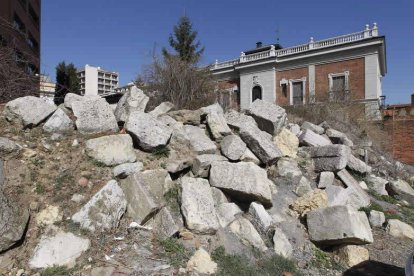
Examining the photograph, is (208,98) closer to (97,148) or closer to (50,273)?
(97,148)

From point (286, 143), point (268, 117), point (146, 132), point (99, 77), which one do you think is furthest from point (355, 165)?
point (99, 77)

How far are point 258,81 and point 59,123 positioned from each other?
75.6 ft

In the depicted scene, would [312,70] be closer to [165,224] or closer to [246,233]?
[246,233]

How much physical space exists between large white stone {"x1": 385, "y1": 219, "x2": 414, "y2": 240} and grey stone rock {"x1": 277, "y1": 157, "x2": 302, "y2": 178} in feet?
5.05

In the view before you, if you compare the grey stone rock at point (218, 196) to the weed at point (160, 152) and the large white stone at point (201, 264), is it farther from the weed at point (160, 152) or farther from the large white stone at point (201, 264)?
the large white stone at point (201, 264)

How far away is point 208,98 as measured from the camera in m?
9.69

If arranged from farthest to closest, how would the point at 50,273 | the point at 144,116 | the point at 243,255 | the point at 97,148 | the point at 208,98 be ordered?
the point at 208,98
the point at 144,116
the point at 97,148
the point at 243,255
the point at 50,273

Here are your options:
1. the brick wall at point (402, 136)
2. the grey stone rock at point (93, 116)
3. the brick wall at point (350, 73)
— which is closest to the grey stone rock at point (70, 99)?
the grey stone rock at point (93, 116)

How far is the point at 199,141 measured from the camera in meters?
5.47

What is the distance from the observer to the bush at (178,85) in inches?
359

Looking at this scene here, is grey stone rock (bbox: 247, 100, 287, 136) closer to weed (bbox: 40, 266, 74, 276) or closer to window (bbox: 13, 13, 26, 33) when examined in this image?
weed (bbox: 40, 266, 74, 276)

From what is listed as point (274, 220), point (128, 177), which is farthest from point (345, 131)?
point (128, 177)

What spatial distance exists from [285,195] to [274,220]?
0.71 meters

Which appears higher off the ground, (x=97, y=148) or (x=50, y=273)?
(x=97, y=148)
